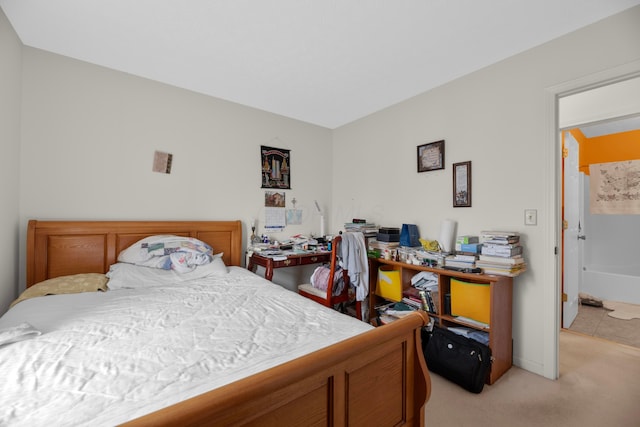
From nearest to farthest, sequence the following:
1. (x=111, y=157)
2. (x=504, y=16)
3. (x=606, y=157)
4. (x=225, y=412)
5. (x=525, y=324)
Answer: (x=225, y=412), (x=504, y=16), (x=525, y=324), (x=111, y=157), (x=606, y=157)

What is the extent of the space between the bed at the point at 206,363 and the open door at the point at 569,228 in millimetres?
2666

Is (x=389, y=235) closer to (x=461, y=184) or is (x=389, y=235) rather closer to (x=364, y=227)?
(x=364, y=227)

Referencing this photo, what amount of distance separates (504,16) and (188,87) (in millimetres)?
2713

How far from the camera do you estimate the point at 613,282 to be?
375cm

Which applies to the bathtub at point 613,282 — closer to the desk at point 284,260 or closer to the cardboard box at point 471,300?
the cardboard box at point 471,300

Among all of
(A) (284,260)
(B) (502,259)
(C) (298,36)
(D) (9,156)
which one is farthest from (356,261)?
(D) (9,156)

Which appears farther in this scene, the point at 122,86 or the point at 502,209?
the point at 122,86

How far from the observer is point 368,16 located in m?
1.78

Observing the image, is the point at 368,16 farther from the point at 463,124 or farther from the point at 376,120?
A: the point at 376,120

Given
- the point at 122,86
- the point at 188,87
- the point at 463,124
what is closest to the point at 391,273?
the point at 463,124

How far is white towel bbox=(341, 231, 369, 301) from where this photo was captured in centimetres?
247

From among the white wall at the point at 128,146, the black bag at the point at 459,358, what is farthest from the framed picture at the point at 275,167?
the black bag at the point at 459,358

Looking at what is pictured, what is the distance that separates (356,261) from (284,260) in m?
0.72

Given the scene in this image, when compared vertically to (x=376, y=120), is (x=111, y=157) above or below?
below
